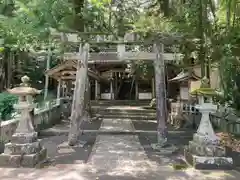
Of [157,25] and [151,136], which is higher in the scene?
[157,25]

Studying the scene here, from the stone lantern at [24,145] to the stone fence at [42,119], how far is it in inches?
63.8

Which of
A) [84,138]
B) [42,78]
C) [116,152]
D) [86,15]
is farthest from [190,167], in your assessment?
[42,78]

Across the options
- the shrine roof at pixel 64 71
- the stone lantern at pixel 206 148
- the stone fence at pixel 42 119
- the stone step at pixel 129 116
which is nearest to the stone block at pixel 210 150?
the stone lantern at pixel 206 148

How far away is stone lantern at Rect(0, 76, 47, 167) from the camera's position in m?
5.62

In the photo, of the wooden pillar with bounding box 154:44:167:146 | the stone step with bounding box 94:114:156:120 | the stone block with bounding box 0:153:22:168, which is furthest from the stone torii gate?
the stone step with bounding box 94:114:156:120

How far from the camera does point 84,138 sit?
946 centimetres

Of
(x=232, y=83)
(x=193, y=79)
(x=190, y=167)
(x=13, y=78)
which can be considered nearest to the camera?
(x=190, y=167)

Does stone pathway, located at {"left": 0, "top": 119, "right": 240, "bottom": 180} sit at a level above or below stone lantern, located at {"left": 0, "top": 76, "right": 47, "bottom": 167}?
below

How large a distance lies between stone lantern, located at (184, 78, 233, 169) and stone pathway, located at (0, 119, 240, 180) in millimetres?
233

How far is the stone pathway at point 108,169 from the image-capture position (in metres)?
5.02

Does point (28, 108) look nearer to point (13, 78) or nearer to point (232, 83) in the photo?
point (232, 83)

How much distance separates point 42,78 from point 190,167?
19.8 m

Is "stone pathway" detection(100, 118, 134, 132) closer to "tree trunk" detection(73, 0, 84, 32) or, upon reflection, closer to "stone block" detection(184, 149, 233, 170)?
"tree trunk" detection(73, 0, 84, 32)

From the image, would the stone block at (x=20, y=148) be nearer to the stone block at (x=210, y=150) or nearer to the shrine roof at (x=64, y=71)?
the stone block at (x=210, y=150)
